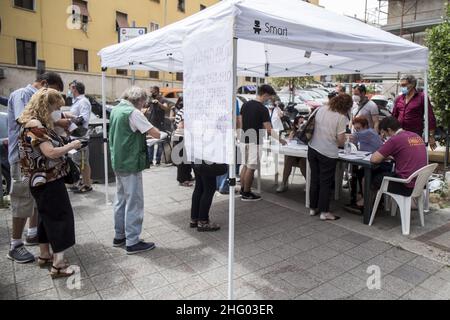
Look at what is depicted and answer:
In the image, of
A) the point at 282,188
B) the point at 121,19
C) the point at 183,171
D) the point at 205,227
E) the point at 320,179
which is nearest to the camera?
the point at 205,227

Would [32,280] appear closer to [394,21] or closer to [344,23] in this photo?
[344,23]

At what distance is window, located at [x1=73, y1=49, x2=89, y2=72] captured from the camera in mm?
24797

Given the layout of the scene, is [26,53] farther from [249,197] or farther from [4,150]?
[249,197]

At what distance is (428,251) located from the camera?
397cm

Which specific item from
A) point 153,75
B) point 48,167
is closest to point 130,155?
point 48,167

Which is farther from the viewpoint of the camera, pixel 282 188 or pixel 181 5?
pixel 181 5

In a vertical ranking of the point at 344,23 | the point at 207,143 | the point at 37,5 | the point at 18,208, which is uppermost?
the point at 37,5

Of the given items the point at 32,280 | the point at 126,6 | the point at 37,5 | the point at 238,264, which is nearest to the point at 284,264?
the point at 238,264

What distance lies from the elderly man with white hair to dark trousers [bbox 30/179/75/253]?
2.12 ft

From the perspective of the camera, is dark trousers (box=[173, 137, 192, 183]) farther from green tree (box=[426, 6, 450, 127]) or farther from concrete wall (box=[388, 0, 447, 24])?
concrete wall (box=[388, 0, 447, 24])

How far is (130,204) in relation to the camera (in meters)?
3.82

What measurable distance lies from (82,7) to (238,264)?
25418 millimetres

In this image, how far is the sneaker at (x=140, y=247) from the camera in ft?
12.7

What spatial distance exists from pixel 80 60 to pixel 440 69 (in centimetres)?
2369
